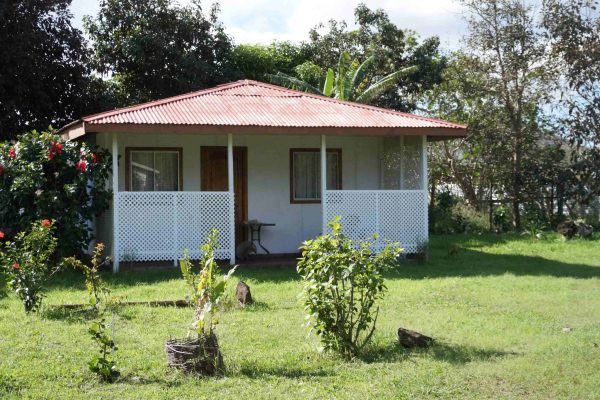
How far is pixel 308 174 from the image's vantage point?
1565 centimetres

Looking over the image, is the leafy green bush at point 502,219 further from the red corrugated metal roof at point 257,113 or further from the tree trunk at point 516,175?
the red corrugated metal roof at point 257,113

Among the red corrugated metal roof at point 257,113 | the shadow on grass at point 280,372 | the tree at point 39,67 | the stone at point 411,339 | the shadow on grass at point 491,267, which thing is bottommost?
the shadow on grass at point 280,372

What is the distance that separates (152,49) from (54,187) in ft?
33.2

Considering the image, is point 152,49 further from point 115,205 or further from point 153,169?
point 115,205

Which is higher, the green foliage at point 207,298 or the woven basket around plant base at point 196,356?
the green foliage at point 207,298

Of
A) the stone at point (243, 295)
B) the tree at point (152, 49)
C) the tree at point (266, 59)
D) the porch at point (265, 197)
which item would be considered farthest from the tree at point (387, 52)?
the stone at point (243, 295)

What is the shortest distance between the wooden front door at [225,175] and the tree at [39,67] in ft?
21.0

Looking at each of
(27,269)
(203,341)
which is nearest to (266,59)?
(27,269)

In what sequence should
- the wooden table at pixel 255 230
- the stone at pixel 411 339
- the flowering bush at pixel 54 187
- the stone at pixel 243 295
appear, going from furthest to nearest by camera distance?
the wooden table at pixel 255 230
the flowering bush at pixel 54 187
the stone at pixel 243 295
the stone at pixel 411 339

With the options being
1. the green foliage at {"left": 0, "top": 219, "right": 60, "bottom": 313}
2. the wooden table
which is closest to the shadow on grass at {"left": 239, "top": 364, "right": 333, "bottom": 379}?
the green foliage at {"left": 0, "top": 219, "right": 60, "bottom": 313}

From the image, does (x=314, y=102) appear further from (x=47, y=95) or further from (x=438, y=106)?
(x=438, y=106)

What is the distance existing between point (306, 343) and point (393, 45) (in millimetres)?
21715

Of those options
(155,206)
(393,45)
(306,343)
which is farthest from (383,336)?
(393,45)

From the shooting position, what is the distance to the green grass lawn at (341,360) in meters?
6.04
